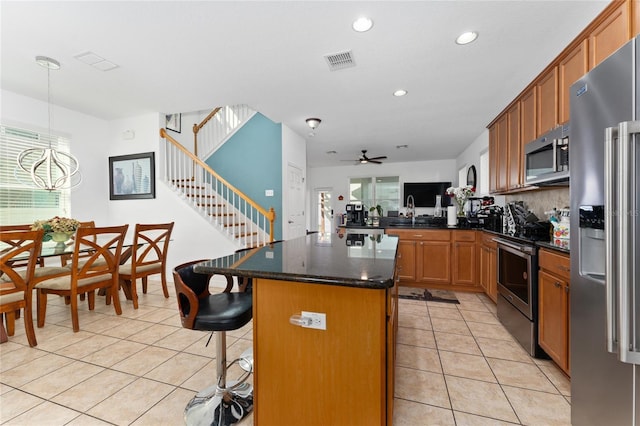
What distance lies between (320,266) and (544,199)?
314 cm

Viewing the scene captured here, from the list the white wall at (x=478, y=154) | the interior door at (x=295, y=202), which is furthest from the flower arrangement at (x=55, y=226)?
the white wall at (x=478, y=154)

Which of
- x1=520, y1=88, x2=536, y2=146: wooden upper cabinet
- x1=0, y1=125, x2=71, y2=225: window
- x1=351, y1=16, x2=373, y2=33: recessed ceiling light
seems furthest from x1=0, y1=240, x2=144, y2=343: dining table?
x1=520, y1=88, x2=536, y2=146: wooden upper cabinet

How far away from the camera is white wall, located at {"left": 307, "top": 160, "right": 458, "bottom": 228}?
7.61 m

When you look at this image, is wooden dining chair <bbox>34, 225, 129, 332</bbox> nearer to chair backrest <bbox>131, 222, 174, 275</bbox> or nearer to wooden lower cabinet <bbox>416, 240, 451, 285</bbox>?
chair backrest <bbox>131, 222, 174, 275</bbox>

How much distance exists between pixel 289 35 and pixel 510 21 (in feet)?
5.49

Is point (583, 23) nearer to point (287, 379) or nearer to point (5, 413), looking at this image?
point (287, 379)

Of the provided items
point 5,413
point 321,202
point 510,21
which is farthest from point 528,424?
point 321,202

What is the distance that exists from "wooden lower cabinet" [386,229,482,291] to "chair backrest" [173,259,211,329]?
294 centimetres

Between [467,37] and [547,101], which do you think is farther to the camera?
[547,101]

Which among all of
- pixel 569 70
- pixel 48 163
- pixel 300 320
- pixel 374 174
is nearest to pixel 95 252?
pixel 48 163

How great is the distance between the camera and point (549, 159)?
233cm

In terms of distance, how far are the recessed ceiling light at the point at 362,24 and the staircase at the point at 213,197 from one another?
8.77 ft

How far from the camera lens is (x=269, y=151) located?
493cm

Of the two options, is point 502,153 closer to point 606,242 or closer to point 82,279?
point 606,242
